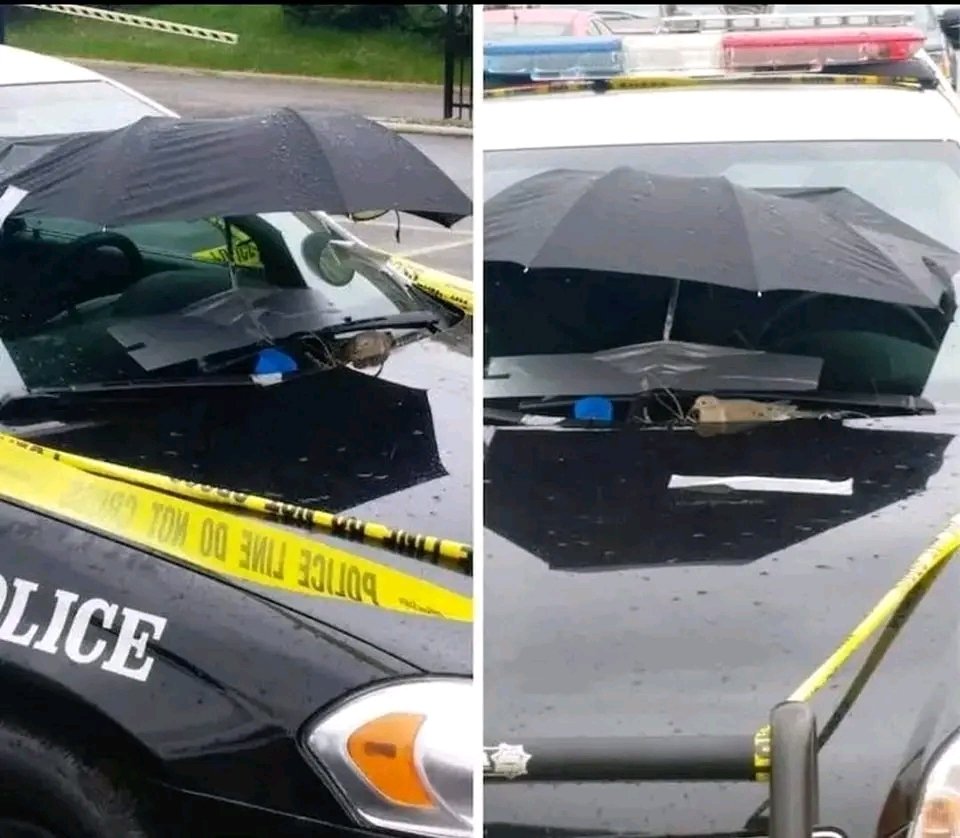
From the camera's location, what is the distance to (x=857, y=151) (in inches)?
106

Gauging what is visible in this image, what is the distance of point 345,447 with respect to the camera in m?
2.20

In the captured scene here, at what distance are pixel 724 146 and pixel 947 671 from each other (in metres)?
1.11

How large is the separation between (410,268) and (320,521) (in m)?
0.88

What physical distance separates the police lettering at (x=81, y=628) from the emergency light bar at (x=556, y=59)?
94 cm

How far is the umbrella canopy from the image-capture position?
6.48 ft

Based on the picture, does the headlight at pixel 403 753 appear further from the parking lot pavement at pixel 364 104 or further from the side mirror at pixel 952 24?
the side mirror at pixel 952 24

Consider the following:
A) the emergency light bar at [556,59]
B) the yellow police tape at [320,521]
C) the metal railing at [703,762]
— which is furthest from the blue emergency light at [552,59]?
the metal railing at [703,762]

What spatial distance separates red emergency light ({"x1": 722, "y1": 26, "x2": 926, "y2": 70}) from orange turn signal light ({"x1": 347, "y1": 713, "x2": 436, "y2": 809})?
137 cm

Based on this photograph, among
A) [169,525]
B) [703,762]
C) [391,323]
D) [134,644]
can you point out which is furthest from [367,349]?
[703,762]

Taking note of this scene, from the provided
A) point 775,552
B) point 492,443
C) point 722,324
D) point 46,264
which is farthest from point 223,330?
point 775,552

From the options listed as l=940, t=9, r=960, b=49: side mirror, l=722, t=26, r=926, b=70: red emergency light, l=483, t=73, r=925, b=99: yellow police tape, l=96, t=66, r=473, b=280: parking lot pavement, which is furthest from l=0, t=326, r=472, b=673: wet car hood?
l=940, t=9, r=960, b=49: side mirror

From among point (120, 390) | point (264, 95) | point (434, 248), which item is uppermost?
point (264, 95)

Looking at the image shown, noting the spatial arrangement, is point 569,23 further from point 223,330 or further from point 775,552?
point 775,552

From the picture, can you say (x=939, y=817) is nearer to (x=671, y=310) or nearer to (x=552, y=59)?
(x=671, y=310)
